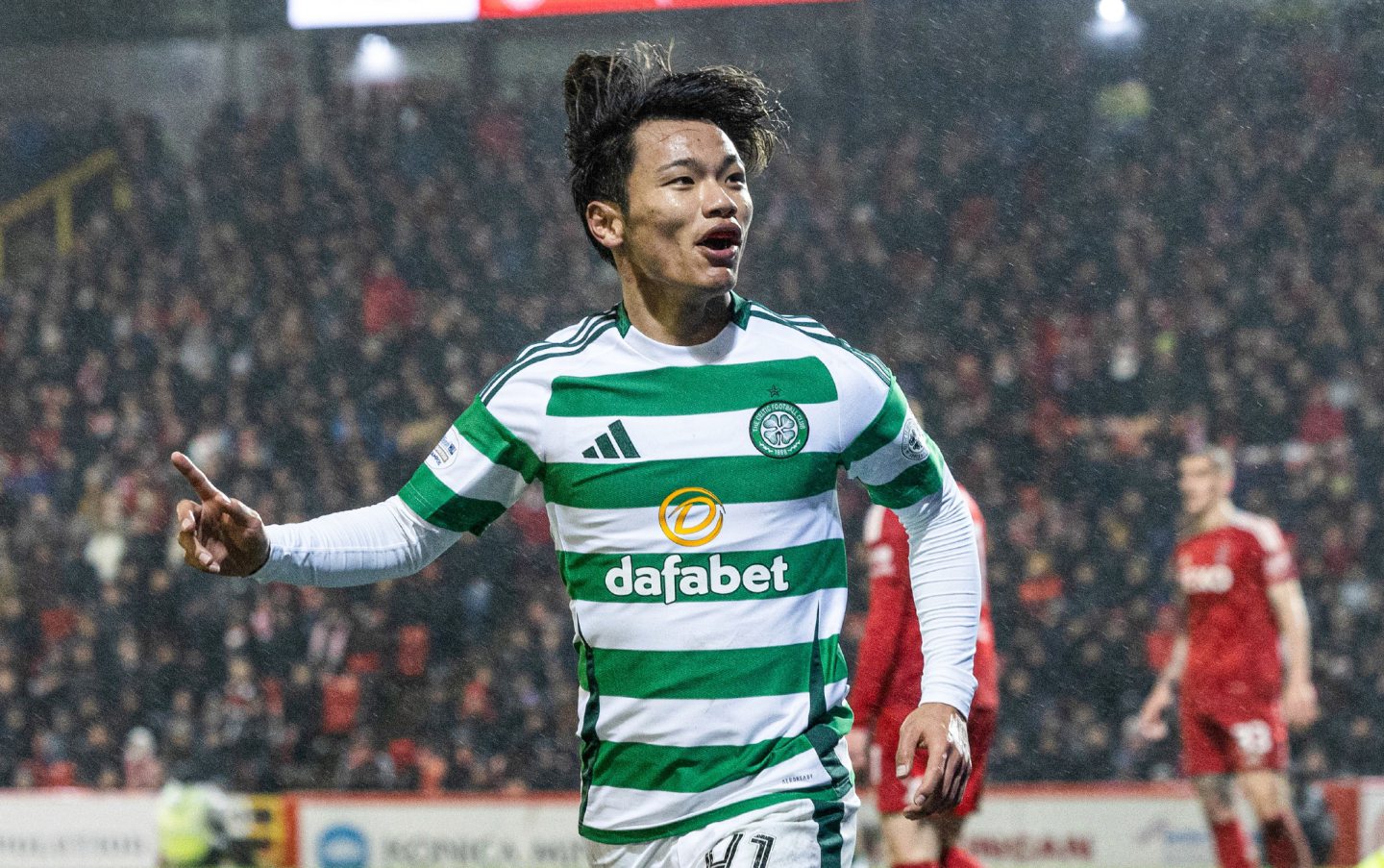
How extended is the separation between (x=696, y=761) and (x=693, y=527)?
0.36 meters

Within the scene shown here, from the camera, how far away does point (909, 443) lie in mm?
2609

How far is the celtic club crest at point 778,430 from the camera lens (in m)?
2.48

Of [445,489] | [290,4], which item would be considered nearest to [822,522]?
[445,489]

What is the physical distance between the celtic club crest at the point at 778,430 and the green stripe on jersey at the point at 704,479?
1 cm

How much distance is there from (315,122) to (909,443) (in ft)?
38.9

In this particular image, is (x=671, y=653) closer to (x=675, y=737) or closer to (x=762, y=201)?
(x=675, y=737)

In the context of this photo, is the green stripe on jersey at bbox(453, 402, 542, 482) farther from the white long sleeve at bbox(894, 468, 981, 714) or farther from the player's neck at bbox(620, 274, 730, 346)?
the white long sleeve at bbox(894, 468, 981, 714)

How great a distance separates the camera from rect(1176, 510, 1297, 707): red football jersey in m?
5.98

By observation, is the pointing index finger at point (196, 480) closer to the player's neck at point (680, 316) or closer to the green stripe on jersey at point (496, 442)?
the green stripe on jersey at point (496, 442)

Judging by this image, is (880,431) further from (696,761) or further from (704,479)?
(696,761)

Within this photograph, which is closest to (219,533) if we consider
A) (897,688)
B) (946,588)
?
(946,588)

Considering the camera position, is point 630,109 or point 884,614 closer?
point 630,109

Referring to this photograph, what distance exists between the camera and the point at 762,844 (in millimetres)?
2389

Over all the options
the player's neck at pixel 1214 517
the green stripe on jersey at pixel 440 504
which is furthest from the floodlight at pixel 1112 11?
the green stripe on jersey at pixel 440 504
